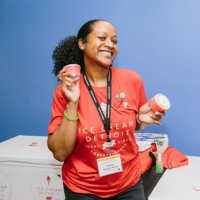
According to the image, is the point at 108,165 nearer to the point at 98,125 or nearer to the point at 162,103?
the point at 98,125

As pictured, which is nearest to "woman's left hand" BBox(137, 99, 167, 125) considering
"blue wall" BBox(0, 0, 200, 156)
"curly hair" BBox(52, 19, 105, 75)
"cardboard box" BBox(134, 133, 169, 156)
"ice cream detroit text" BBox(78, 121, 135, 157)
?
"ice cream detroit text" BBox(78, 121, 135, 157)

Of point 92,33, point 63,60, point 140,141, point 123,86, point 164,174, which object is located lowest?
point 164,174

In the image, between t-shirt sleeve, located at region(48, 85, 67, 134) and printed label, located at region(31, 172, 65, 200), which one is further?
printed label, located at region(31, 172, 65, 200)

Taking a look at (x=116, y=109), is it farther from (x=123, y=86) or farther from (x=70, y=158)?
(x=70, y=158)

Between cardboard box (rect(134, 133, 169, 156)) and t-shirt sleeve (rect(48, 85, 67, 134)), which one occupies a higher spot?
t-shirt sleeve (rect(48, 85, 67, 134))

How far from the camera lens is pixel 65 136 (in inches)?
44.5

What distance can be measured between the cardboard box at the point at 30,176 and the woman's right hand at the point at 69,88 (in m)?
0.86

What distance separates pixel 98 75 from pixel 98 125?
31 cm

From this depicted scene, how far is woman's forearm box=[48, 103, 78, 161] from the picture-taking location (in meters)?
1.12

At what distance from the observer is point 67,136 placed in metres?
1.13

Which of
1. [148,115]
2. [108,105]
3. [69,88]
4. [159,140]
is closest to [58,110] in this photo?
[69,88]

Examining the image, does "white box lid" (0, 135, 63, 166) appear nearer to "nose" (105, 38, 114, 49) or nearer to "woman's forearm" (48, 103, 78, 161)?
"woman's forearm" (48, 103, 78, 161)

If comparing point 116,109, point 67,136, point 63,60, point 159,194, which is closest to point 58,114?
point 67,136

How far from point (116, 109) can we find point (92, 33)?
433 mm
